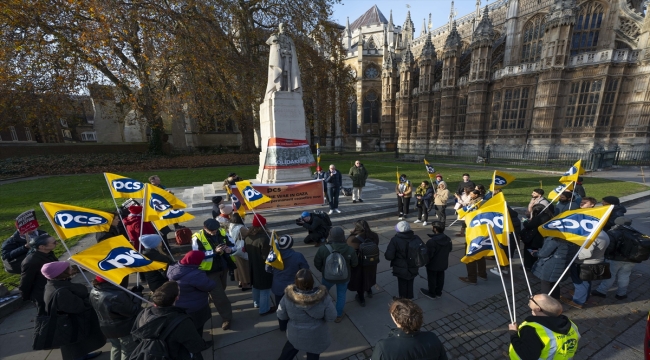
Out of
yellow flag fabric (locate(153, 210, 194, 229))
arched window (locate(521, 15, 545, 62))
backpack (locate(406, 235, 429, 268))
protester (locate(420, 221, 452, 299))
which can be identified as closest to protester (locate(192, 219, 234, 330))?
yellow flag fabric (locate(153, 210, 194, 229))

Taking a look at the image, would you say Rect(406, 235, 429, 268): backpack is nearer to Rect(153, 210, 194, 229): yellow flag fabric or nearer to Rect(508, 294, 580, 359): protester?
Rect(508, 294, 580, 359): protester

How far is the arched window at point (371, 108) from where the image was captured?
4397 cm

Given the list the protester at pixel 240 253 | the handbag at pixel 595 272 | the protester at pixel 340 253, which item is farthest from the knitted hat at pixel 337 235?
the handbag at pixel 595 272

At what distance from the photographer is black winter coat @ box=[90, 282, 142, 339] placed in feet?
9.51

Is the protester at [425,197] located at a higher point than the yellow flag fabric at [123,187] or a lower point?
lower

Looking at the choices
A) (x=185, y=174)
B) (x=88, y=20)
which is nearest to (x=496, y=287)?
(x=185, y=174)

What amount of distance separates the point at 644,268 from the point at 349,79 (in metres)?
26.2

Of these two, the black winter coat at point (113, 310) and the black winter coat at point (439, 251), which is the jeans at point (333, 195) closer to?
the black winter coat at point (439, 251)

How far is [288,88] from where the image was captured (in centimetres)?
1022

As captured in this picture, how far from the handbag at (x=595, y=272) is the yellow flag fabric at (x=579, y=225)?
958mm

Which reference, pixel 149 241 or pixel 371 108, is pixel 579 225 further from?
pixel 371 108

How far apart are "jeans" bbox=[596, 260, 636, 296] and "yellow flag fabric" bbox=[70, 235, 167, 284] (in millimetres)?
7300

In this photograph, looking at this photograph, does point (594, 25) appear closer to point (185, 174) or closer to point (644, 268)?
point (644, 268)

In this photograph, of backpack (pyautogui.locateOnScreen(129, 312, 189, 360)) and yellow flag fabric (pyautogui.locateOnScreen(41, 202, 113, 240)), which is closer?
backpack (pyautogui.locateOnScreen(129, 312, 189, 360))
